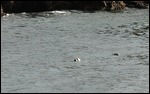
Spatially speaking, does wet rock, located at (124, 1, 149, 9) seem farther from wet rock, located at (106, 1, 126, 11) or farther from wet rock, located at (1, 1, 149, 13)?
wet rock, located at (106, 1, 126, 11)

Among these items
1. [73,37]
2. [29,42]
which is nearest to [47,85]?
[29,42]

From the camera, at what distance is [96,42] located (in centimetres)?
3319

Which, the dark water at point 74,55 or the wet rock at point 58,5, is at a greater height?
the dark water at point 74,55

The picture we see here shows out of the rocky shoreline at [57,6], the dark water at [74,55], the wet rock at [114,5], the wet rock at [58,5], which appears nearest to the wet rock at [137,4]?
the rocky shoreline at [57,6]

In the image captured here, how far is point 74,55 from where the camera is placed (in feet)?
91.6

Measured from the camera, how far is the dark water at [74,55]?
21141mm

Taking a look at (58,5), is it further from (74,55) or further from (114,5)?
(74,55)

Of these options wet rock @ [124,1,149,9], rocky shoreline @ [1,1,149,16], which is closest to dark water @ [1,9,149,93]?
rocky shoreline @ [1,1,149,16]

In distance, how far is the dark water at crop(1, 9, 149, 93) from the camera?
69.4ft

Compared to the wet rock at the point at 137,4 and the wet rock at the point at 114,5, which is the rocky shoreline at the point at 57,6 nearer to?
the wet rock at the point at 114,5

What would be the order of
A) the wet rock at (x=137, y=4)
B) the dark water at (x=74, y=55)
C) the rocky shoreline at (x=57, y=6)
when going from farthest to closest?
the wet rock at (x=137, y=4), the rocky shoreline at (x=57, y=6), the dark water at (x=74, y=55)

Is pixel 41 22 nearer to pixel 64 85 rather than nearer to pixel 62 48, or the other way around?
pixel 62 48

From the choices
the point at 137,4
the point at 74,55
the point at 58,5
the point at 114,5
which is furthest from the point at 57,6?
the point at 74,55

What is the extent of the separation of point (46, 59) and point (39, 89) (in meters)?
6.57
